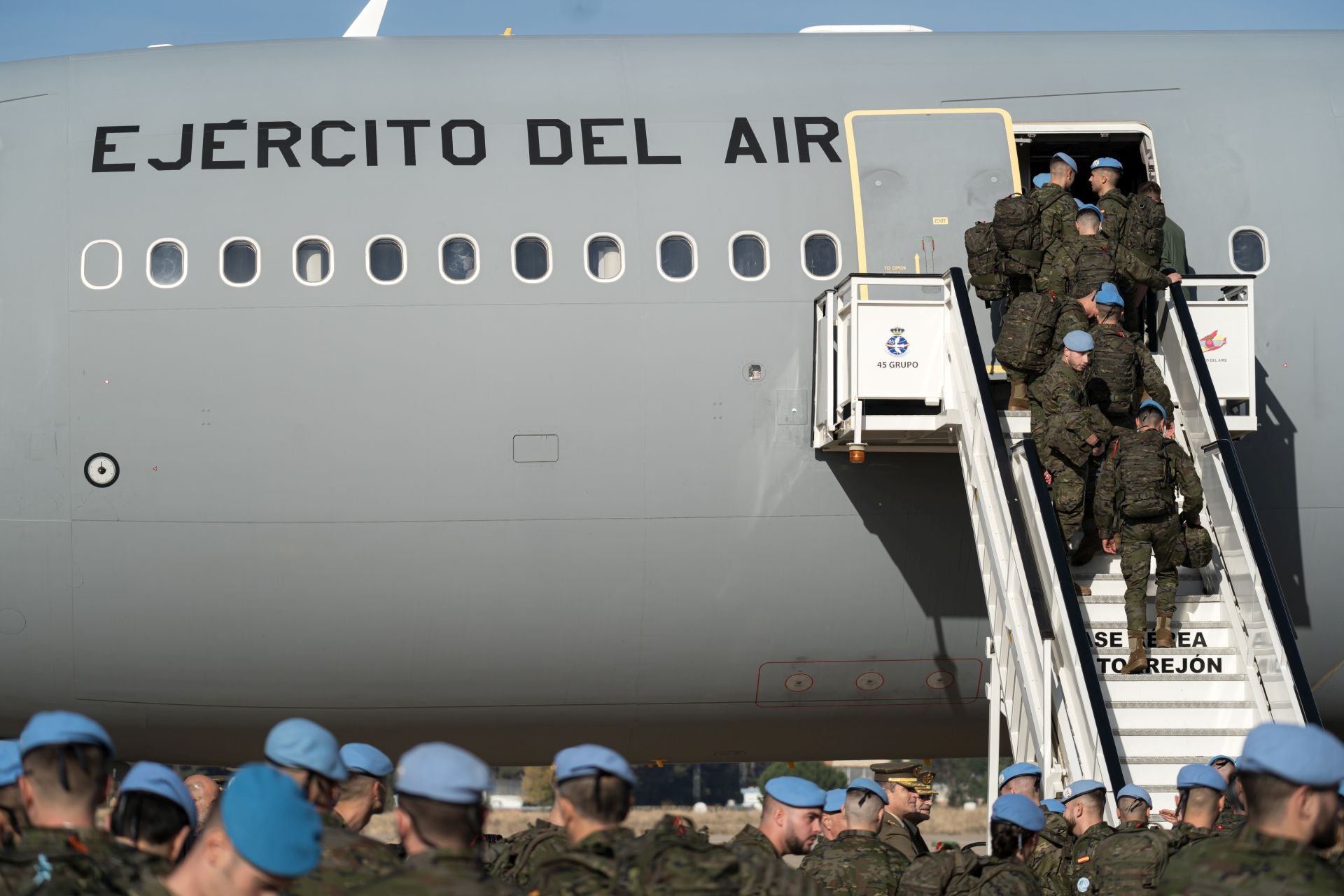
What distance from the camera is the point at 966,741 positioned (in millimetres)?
12852

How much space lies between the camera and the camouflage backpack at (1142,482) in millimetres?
10133

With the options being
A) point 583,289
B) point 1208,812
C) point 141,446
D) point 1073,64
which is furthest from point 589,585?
point 1073,64

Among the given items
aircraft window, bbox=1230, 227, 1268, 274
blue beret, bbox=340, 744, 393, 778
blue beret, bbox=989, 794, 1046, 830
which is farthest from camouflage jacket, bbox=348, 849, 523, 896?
aircraft window, bbox=1230, 227, 1268, 274

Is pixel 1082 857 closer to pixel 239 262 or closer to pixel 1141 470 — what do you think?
pixel 1141 470

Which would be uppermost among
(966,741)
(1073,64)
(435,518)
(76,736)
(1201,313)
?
(1073,64)

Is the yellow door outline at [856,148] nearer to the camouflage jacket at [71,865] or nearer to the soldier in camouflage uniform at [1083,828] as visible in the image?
the soldier in camouflage uniform at [1083,828]

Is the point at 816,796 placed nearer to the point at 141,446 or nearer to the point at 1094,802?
the point at 1094,802

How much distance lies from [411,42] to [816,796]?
7777 mm

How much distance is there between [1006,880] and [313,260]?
711 cm

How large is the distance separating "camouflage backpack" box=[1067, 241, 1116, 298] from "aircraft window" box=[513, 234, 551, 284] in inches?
151

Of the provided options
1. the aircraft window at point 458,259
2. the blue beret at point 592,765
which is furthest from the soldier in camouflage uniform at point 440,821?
the aircraft window at point 458,259

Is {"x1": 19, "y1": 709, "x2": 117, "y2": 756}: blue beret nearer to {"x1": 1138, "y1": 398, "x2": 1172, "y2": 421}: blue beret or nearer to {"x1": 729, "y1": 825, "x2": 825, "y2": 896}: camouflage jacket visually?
{"x1": 729, "y1": 825, "x2": 825, "y2": 896}: camouflage jacket

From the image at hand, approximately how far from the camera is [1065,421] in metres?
10.3

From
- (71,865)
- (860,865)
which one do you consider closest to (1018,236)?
(860,865)
